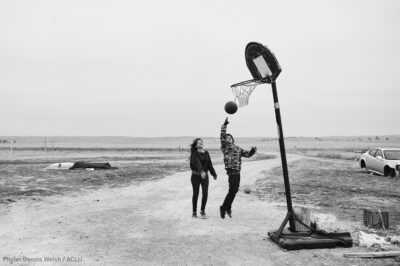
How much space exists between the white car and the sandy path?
1027 cm

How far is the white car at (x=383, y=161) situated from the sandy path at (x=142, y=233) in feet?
33.7

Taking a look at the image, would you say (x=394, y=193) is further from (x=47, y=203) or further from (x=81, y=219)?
(x=47, y=203)

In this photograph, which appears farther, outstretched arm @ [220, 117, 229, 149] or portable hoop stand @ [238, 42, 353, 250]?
outstretched arm @ [220, 117, 229, 149]

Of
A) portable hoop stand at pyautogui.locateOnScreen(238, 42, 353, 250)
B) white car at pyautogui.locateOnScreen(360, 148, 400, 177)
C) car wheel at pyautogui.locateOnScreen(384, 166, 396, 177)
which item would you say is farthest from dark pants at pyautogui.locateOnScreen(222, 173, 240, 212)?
car wheel at pyautogui.locateOnScreen(384, 166, 396, 177)

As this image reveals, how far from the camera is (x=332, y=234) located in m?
6.66

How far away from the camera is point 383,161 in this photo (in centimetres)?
1980

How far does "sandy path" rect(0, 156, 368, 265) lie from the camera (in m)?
5.98

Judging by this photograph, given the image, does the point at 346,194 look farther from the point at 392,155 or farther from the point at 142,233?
the point at 142,233

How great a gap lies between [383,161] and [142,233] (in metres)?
16.2

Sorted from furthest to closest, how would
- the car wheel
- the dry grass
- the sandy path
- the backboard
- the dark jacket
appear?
the car wheel
the dry grass
the dark jacket
the backboard
the sandy path

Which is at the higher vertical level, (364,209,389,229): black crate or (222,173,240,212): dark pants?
(222,173,240,212): dark pants

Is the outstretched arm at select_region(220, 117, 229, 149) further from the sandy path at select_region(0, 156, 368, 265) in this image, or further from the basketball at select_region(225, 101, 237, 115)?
the sandy path at select_region(0, 156, 368, 265)

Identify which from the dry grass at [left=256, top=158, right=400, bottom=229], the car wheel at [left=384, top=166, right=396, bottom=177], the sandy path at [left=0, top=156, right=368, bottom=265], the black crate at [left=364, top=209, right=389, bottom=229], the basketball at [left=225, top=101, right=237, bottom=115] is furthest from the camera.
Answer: the car wheel at [left=384, top=166, right=396, bottom=177]

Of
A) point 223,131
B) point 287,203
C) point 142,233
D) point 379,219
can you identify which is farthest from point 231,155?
point 379,219
